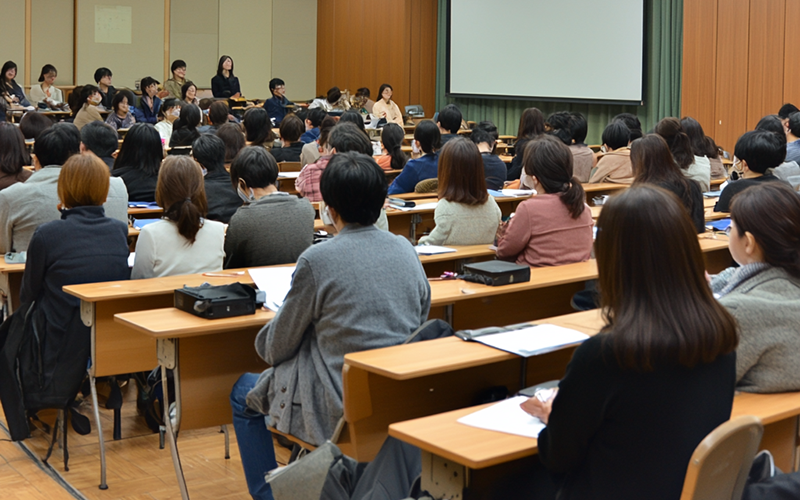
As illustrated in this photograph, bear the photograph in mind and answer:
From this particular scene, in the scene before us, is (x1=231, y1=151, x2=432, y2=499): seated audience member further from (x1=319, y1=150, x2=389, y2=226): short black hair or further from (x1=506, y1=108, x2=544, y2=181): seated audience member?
(x1=506, y1=108, x2=544, y2=181): seated audience member

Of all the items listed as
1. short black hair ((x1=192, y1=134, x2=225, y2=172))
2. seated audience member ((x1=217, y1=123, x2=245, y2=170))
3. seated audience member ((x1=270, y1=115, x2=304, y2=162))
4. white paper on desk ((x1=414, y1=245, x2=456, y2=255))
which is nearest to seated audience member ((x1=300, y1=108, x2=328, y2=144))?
seated audience member ((x1=270, y1=115, x2=304, y2=162))

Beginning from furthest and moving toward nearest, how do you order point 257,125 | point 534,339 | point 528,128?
1. point 528,128
2. point 257,125
3. point 534,339

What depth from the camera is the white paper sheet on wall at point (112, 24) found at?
1367 cm

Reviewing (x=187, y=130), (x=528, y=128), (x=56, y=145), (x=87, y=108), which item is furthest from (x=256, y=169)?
(x=87, y=108)

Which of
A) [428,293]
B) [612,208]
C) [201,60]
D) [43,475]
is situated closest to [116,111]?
[201,60]

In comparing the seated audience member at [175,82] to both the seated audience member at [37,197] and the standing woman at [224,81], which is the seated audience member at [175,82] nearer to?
the standing woman at [224,81]

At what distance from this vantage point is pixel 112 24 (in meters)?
13.8

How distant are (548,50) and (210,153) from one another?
27.1ft

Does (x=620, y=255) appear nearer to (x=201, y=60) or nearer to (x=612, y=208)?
(x=612, y=208)

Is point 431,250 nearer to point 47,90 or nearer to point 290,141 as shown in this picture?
point 290,141

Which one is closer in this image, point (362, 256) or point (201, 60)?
point (362, 256)

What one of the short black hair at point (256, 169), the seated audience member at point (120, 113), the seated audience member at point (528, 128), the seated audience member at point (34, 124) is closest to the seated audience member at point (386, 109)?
the seated audience member at point (120, 113)

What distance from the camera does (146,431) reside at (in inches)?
153

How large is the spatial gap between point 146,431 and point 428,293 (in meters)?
1.82
